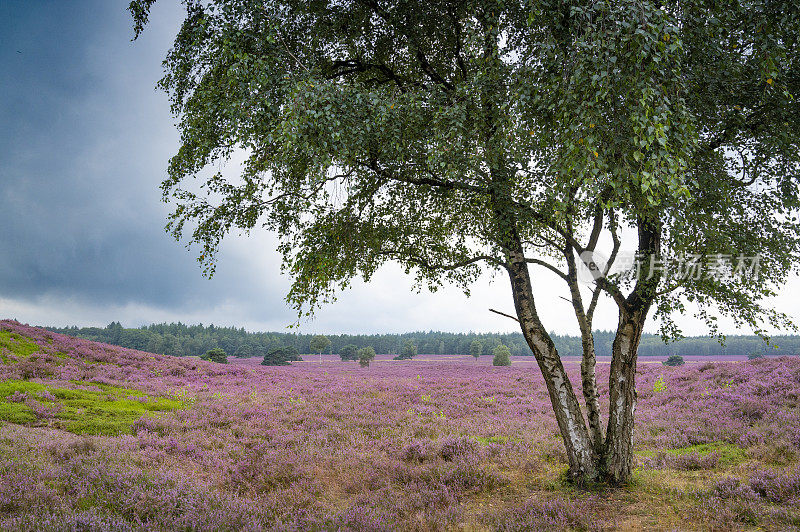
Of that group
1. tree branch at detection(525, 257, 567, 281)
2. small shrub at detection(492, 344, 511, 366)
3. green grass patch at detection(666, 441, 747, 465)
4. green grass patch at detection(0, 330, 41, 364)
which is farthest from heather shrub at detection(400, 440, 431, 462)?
small shrub at detection(492, 344, 511, 366)

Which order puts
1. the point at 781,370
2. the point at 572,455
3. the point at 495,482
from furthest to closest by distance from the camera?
the point at 781,370
the point at 495,482
the point at 572,455

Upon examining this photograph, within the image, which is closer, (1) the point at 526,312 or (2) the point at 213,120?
(2) the point at 213,120

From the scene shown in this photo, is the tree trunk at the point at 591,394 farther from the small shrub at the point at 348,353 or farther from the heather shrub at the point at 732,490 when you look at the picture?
the small shrub at the point at 348,353

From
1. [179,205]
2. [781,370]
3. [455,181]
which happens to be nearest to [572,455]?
[455,181]

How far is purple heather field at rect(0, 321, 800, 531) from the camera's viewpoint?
6359 millimetres

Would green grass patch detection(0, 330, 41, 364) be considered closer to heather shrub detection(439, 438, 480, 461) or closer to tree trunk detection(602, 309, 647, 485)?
heather shrub detection(439, 438, 480, 461)

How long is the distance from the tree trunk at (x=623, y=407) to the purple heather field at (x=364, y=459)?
373 mm

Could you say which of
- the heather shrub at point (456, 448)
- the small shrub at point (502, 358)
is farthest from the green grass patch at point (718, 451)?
the small shrub at point (502, 358)

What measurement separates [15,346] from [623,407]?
87.6 feet

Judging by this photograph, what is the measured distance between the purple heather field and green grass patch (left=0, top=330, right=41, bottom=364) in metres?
0.17

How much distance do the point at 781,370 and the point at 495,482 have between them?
16.8 metres

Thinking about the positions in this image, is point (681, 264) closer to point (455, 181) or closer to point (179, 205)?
point (455, 181)

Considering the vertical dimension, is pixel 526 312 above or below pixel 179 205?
below

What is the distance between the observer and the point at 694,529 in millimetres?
6148
